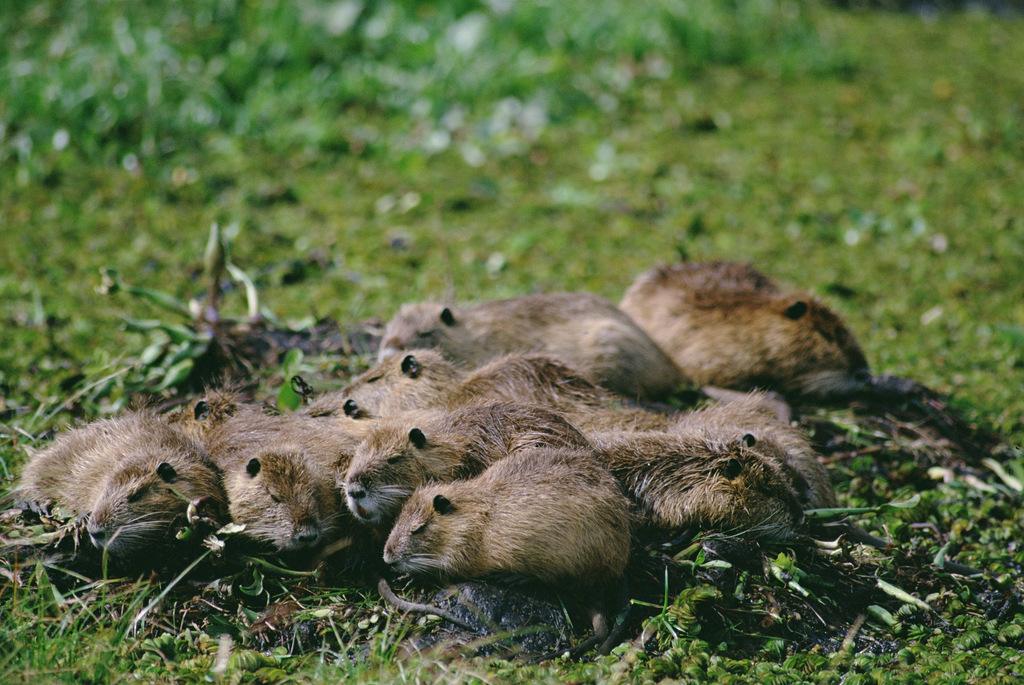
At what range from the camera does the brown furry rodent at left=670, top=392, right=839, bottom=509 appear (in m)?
4.34

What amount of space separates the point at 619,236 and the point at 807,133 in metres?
2.67

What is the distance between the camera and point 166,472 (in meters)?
3.87

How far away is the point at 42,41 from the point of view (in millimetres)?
9984

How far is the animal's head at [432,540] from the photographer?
3693mm

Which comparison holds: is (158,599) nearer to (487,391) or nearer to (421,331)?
(487,391)

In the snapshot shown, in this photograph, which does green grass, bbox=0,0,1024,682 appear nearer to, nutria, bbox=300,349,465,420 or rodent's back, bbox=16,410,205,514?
rodent's back, bbox=16,410,205,514

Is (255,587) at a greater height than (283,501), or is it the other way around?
(283,501)

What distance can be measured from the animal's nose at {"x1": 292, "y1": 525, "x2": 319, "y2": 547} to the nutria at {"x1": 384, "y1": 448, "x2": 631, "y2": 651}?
0.28 metres

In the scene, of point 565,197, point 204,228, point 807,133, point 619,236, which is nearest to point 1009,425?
point 619,236

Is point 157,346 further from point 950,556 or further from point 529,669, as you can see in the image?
point 950,556

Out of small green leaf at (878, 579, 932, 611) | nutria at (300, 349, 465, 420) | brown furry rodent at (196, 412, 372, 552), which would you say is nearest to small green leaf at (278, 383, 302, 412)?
nutria at (300, 349, 465, 420)

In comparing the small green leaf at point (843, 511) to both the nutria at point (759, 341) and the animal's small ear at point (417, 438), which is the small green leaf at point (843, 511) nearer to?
the nutria at point (759, 341)

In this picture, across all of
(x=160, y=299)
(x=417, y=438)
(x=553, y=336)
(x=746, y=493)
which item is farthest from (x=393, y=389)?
(x=160, y=299)

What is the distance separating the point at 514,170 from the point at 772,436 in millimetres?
5024
